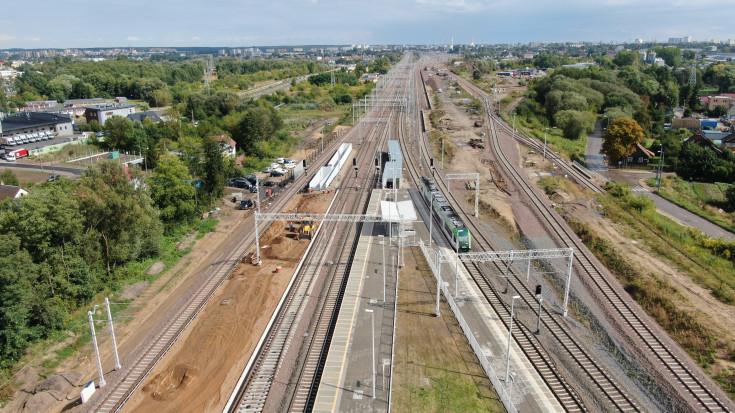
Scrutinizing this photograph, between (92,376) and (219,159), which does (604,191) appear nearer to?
(219,159)

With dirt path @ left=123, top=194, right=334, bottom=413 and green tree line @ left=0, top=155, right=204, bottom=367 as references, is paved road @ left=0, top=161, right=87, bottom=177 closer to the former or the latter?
green tree line @ left=0, top=155, right=204, bottom=367

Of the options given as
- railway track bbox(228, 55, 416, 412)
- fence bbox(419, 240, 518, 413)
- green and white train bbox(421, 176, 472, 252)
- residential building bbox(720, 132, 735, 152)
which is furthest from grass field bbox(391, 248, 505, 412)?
residential building bbox(720, 132, 735, 152)

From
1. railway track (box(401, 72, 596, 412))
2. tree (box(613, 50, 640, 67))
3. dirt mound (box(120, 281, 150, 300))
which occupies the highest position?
tree (box(613, 50, 640, 67))

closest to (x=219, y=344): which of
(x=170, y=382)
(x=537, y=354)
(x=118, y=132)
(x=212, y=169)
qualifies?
(x=170, y=382)

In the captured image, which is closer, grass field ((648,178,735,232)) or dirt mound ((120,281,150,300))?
dirt mound ((120,281,150,300))

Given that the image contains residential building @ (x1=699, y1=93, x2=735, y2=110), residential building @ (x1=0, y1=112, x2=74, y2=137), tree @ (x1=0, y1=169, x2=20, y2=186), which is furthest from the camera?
residential building @ (x1=699, y1=93, x2=735, y2=110)
